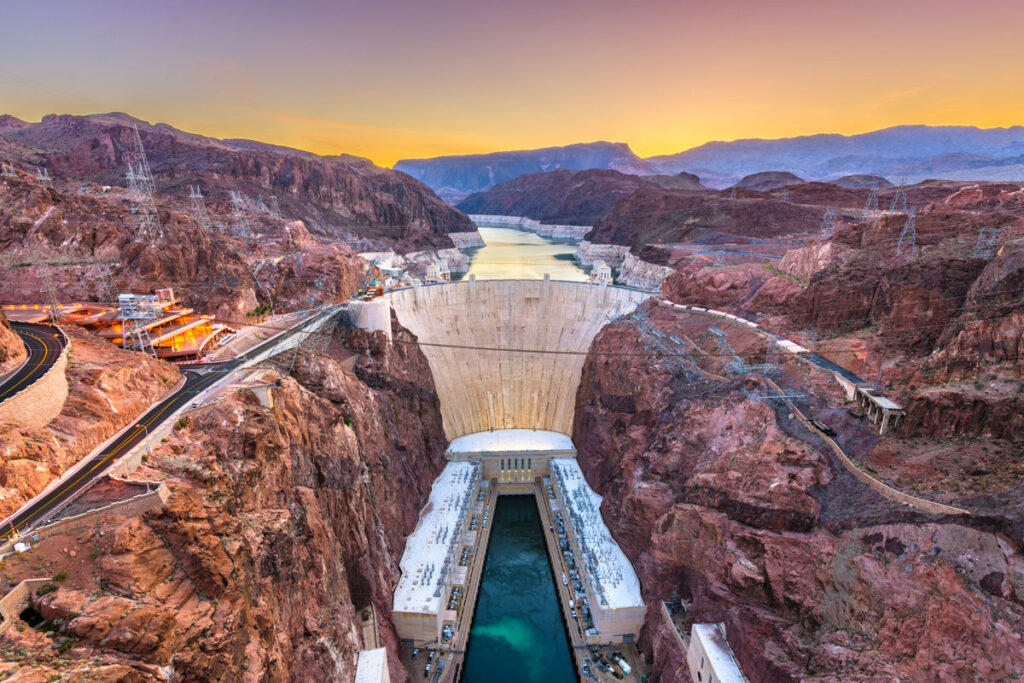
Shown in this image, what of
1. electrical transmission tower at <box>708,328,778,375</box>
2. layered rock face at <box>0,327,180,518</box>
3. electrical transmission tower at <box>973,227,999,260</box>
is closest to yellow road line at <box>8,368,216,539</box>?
layered rock face at <box>0,327,180,518</box>

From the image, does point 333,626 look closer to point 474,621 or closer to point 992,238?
point 474,621

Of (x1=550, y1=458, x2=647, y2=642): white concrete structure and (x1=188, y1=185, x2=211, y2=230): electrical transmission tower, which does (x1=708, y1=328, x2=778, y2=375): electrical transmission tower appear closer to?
(x1=550, y1=458, x2=647, y2=642): white concrete structure

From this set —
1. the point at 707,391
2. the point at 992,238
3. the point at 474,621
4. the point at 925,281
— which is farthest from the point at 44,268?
the point at 992,238

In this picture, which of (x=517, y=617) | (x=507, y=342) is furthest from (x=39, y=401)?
(x=507, y=342)

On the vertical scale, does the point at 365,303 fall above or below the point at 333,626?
above

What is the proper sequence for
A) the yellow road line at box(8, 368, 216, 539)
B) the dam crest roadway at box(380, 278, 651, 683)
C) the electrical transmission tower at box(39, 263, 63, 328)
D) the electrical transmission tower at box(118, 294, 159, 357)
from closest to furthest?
the yellow road line at box(8, 368, 216, 539), the electrical transmission tower at box(118, 294, 159, 357), the dam crest roadway at box(380, 278, 651, 683), the electrical transmission tower at box(39, 263, 63, 328)

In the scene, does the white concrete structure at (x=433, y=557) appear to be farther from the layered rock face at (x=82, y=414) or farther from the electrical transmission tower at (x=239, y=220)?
the electrical transmission tower at (x=239, y=220)
